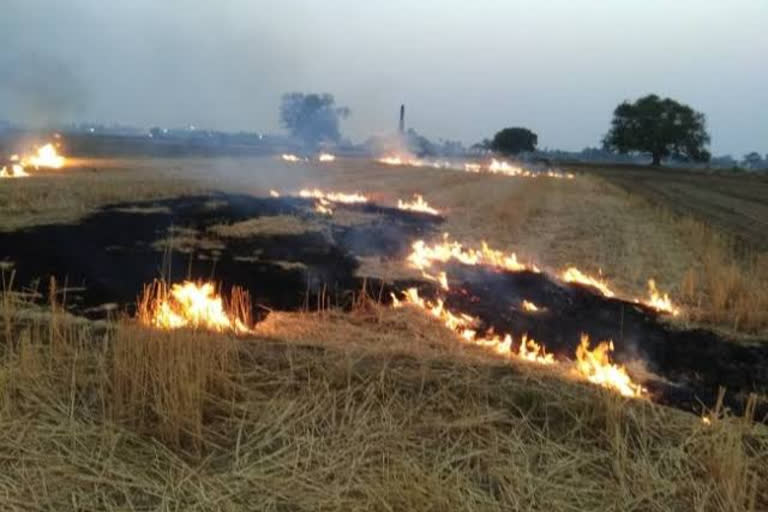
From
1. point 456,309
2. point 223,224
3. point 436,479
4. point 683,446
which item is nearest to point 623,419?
point 683,446

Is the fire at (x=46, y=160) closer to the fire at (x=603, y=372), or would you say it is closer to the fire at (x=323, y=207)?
the fire at (x=323, y=207)

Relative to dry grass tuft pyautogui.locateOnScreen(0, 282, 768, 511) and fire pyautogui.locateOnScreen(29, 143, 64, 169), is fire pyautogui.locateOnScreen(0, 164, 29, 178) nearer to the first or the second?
fire pyautogui.locateOnScreen(29, 143, 64, 169)

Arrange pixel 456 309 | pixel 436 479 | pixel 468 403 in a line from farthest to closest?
pixel 456 309
pixel 468 403
pixel 436 479

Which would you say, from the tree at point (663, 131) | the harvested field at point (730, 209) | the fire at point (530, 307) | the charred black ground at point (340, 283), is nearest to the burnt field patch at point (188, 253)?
the charred black ground at point (340, 283)

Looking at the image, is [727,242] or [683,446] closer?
[683,446]

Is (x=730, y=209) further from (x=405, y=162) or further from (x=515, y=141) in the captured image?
(x=515, y=141)

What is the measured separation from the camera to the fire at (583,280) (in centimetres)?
1312

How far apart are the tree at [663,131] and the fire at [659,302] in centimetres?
10256

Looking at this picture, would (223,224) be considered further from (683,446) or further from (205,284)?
(683,446)

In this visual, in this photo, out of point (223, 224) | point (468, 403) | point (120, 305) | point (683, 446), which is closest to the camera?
point (683, 446)

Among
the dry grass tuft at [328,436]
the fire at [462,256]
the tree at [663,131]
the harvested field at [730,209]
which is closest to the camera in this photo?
the dry grass tuft at [328,436]

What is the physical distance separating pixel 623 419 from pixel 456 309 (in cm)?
543

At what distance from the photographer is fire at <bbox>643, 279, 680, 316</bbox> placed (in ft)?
38.6

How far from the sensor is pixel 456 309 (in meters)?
11.0
